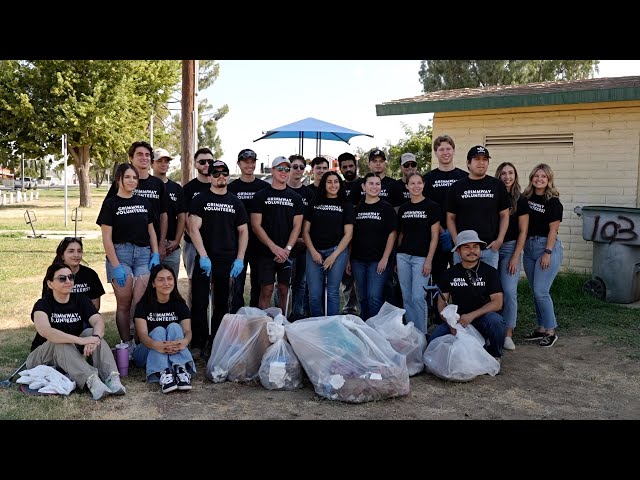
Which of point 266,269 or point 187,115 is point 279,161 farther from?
point 187,115

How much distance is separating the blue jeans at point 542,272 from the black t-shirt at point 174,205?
11.4ft

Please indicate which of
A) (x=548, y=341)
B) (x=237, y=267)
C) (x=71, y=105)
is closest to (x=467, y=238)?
(x=548, y=341)

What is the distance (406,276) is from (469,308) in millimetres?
760

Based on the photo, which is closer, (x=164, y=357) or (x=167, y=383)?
(x=167, y=383)

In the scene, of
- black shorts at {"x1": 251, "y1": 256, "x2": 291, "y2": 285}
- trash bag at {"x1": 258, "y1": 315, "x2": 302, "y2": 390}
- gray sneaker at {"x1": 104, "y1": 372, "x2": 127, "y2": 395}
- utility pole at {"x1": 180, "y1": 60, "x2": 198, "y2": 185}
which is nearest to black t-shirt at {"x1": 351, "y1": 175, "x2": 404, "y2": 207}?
black shorts at {"x1": 251, "y1": 256, "x2": 291, "y2": 285}

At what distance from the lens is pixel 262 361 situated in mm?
5043

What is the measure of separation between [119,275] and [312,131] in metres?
5.72

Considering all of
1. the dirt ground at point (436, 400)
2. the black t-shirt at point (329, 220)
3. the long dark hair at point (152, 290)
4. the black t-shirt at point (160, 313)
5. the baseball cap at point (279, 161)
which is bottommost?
the dirt ground at point (436, 400)

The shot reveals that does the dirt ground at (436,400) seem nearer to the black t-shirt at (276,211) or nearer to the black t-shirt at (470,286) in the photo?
the black t-shirt at (470,286)

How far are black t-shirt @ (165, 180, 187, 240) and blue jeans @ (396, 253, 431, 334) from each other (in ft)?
7.07

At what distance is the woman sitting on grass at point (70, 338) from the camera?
4715 millimetres

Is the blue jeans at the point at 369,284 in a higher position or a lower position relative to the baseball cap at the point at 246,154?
lower

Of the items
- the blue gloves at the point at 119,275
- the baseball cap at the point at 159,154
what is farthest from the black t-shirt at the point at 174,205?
the blue gloves at the point at 119,275

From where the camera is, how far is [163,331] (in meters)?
5.09
